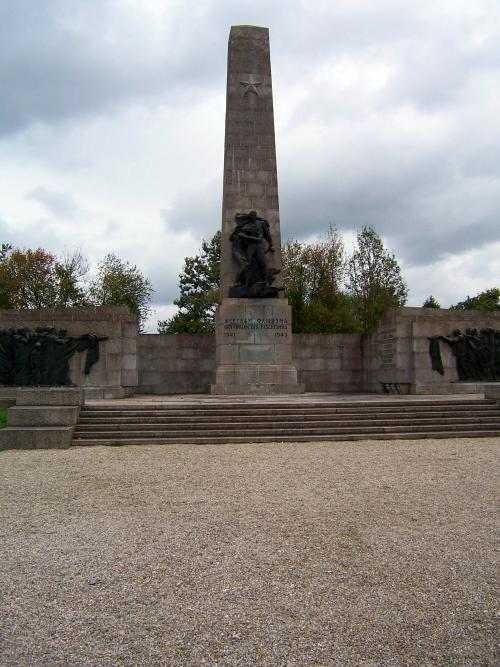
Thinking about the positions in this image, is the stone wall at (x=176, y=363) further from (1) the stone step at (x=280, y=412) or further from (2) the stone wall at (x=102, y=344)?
(1) the stone step at (x=280, y=412)

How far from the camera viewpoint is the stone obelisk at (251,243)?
1897 cm

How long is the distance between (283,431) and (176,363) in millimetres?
10789

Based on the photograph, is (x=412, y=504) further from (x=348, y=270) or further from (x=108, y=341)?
(x=348, y=270)

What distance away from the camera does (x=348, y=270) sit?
42781 mm

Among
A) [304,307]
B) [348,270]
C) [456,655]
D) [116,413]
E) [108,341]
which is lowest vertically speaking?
[456,655]

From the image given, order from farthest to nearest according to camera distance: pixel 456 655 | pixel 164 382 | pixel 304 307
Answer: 1. pixel 304 307
2. pixel 164 382
3. pixel 456 655

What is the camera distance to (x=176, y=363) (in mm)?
22281

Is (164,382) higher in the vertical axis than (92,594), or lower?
higher

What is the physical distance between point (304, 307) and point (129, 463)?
27018 millimetres

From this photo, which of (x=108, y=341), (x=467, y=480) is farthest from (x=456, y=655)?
(x=108, y=341)

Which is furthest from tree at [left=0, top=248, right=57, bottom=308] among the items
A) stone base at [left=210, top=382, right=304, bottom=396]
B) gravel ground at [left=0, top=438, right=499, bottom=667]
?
gravel ground at [left=0, top=438, right=499, bottom=667]

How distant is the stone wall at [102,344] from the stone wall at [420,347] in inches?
322

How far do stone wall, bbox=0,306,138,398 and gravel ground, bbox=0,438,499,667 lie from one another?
360 inches

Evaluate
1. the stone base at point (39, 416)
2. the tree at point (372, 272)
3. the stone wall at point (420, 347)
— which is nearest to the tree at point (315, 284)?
the tree at point (372, 272)
